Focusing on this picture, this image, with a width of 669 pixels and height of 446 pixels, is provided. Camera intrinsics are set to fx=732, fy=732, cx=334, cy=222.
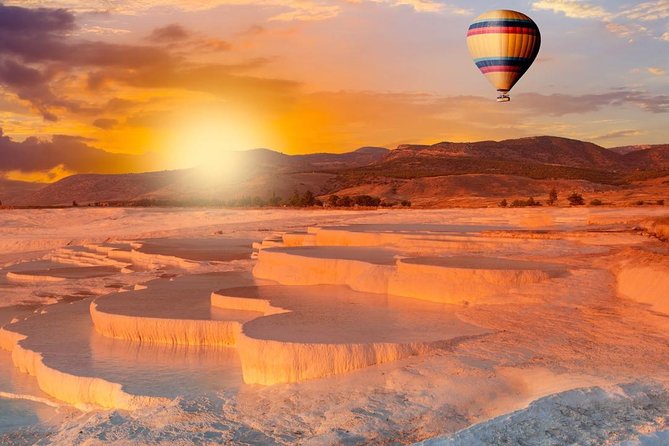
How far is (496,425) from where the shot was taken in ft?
17.2

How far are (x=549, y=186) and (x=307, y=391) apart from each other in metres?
58.1

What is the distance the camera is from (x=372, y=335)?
7562 millimetres

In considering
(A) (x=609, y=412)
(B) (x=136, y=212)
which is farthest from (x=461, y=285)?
(B) (x=136, y=212)

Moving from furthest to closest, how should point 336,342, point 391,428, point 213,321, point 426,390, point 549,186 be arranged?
point 549,186 → point 213,321 → point 336,342 → point 426,390 → point 391,428

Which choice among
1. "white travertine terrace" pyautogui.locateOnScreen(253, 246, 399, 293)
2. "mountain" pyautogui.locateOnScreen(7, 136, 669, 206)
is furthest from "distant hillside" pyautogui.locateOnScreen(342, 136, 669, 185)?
"white travertine terrace" pyautogui.locateOnScreen(253, 246, 399, 293)

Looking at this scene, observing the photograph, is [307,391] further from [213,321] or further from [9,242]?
[9,242]

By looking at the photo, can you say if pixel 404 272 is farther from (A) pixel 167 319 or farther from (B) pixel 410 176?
(B) pixel 410 176

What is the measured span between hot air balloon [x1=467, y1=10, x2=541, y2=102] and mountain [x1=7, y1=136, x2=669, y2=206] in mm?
20718

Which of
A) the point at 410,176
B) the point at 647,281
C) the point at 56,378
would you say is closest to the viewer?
the point at 56,378

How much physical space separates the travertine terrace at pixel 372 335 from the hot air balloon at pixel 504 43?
10.7 meters

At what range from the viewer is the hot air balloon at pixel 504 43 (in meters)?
22.8

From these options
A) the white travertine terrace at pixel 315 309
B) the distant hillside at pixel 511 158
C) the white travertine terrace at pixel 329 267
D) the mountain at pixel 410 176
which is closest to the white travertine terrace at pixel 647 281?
the white travertine terrace at pixel 315 309

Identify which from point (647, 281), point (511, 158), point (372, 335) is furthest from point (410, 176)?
A: point (372, 335)

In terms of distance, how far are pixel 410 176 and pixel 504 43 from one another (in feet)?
156
